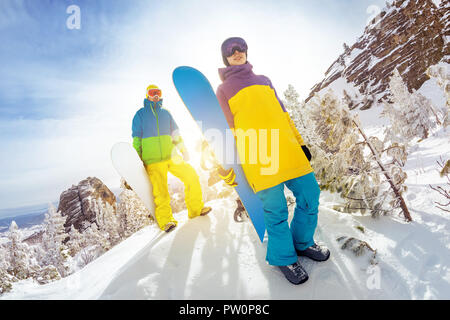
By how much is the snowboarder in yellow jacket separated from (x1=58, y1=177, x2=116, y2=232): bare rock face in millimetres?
31921

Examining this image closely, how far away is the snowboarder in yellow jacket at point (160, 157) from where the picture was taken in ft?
11.9

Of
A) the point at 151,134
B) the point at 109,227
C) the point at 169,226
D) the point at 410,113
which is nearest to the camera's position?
the point at 169,226

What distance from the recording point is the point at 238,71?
2.13 m

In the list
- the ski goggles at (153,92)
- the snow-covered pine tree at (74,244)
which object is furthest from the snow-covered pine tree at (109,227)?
the ski goggles at (153,92)

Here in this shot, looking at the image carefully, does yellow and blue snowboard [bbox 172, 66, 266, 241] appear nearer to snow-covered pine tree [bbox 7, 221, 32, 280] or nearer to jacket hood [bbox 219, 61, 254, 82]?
jacket hood [bbox 219, 61, 254, 82]

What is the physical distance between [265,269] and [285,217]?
0.58 m

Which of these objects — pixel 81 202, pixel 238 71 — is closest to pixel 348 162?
pixel 238 71

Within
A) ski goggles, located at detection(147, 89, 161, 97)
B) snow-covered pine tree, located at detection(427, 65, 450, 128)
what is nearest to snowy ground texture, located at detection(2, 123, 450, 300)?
snow-covered pine tree, located at detection(427, 65, 450, 128)

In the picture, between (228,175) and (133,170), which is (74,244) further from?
(228,175)

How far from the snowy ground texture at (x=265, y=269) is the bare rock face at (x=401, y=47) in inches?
1843

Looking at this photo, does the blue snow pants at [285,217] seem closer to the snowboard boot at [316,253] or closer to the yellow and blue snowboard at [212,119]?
the snowboard boot at [316,253]

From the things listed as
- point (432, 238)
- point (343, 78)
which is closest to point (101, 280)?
point (432, 238)
